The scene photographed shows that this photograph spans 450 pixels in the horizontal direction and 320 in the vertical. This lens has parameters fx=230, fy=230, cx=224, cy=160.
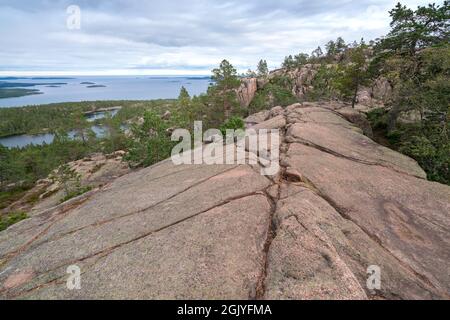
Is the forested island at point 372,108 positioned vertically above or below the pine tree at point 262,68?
below

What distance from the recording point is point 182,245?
581 cm

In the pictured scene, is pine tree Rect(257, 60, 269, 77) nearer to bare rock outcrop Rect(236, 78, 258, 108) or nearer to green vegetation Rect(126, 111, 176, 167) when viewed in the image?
bare rock outcrop Rect(236, 78, 258, 108)

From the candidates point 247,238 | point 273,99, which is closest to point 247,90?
point 273,99

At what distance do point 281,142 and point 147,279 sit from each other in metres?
9.85

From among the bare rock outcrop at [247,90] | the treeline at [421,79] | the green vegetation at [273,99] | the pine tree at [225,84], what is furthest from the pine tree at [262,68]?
the treeline at [421,79]

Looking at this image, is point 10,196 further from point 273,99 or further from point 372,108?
point 372,108

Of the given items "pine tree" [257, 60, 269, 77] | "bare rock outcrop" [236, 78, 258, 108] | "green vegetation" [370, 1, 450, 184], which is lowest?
"green vegetation" [370, 1, 450, 184]

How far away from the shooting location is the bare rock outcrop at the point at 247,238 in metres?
4.72

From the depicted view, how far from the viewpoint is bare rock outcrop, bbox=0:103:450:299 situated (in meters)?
4.72

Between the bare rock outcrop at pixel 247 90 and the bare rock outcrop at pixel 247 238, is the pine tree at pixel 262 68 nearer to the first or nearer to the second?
the bare rock outcrop at pixel 247 90

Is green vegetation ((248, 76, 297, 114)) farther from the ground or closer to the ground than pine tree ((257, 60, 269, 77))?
closer to the ground

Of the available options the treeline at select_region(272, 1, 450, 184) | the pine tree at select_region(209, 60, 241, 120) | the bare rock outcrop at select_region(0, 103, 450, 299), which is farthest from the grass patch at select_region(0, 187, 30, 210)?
the treeline at select_region(272, 1, 450, 184)

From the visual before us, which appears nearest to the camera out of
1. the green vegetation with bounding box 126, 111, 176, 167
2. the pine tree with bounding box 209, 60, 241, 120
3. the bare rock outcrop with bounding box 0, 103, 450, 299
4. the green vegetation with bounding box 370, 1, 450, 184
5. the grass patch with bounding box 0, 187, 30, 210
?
the bare rock outcrop with bounding box 0, 103, 450, 299

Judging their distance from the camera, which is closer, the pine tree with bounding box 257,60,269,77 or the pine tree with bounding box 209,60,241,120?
the pine tree with bounding box 209,60,241,120
